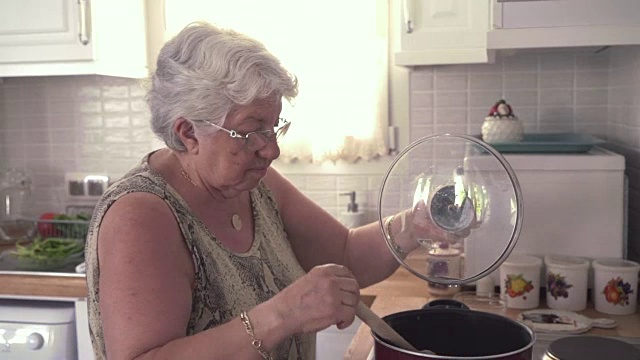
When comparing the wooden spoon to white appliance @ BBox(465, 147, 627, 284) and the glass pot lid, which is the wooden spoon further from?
white appliance @ BBox(465, 147, 627, 284)

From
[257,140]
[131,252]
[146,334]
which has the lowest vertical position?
[146,334]

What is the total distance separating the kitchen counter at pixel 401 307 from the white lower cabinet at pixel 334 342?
0.15 m

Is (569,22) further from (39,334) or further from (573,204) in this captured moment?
(39,334)

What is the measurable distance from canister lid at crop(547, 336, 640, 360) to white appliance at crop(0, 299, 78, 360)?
135 cm

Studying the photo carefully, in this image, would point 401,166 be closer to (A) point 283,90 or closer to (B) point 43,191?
(A) point 283,90

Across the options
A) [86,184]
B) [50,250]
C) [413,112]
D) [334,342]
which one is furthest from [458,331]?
[86,184]

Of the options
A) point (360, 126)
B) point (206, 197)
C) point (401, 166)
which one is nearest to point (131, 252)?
point (206, 197)

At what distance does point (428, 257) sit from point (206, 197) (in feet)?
1.28

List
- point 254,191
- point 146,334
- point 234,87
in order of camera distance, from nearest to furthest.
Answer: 1. point 146,334
2. point 234,87
3. point 254,191

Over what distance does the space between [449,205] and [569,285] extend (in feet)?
1.98

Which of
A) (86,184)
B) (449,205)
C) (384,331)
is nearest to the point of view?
(384,331)

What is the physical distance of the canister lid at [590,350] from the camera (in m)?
1.11

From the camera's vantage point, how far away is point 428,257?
1.21m

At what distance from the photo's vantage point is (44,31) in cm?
216
